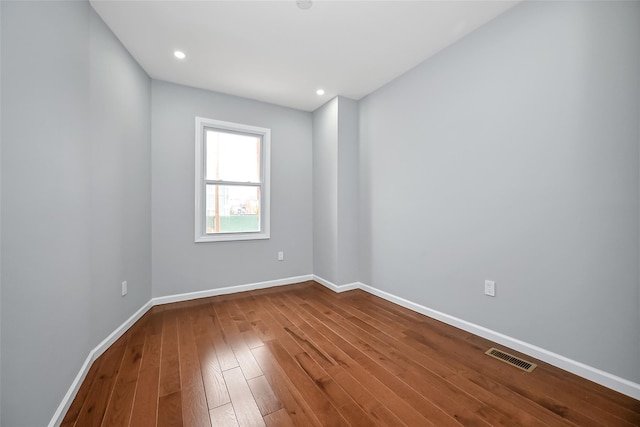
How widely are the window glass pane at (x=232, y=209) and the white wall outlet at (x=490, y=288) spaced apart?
2759mm

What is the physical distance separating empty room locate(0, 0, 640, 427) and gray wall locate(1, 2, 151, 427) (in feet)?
0.05

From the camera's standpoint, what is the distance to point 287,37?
2.28m

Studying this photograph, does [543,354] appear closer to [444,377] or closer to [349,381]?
[444,377]

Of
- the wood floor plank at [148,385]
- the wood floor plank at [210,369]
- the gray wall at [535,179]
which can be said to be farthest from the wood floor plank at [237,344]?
the gray wall at [535,179]

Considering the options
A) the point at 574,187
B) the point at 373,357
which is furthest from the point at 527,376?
the point at 574,187

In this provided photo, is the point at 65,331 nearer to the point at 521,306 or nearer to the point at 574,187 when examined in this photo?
the point at 521,306

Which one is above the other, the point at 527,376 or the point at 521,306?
the point at 521,306

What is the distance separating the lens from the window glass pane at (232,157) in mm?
3387

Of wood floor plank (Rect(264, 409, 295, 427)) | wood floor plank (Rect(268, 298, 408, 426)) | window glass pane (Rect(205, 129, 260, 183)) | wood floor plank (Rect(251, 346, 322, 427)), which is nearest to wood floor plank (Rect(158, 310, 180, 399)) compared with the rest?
wood floor plank (Rect(251, 346, 322, 427))

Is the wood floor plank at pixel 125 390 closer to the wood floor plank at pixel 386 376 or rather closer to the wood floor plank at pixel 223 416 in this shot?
the wood floor plank at pixel 223 416

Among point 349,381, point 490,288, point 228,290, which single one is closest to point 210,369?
point 349,381

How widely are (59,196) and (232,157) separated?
7.25ft

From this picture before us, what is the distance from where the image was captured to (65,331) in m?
1.45

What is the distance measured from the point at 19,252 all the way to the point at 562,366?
3097 millimetres
